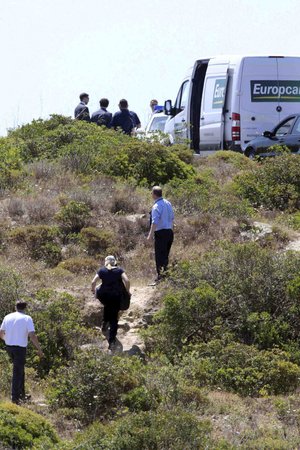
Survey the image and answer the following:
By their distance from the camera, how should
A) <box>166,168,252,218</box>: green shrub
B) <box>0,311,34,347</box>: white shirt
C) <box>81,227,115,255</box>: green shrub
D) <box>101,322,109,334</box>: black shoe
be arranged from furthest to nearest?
<box>166,168,252,218</box>: green shrub < <box>81,227,115,255</box>: green shrub < <box>101,322,109,334</box>: black shoe < <box>0,311,34,347</box>: white shirt

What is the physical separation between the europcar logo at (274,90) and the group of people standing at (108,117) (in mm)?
2860

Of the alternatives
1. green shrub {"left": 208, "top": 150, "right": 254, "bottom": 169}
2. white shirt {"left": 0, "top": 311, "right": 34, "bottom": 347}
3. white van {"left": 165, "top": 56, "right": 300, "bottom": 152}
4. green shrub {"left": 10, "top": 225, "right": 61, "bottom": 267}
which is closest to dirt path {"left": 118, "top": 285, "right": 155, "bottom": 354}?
green shrub {"left": 10, "top": 225, "right": 61, "bottom": 267}

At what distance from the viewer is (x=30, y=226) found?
90.0 ft

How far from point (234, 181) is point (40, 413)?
1154 cm

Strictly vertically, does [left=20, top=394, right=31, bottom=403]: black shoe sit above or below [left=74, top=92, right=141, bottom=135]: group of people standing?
below

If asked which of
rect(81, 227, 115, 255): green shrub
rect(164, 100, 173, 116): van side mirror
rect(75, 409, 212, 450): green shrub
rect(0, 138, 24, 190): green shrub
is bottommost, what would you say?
rect(75, 409, 212, 450): green shrub

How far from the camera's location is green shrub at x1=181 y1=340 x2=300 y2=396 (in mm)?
21281

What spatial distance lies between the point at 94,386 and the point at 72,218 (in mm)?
7747

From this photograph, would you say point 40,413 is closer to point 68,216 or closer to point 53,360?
point 53,360

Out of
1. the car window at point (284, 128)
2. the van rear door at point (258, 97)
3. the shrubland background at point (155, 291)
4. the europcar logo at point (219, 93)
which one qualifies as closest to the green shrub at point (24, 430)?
the shrubland background at point (155, 291)

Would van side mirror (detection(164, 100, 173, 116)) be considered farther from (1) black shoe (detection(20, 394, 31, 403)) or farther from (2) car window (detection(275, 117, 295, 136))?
(1) black shoe (detection(20, 394, 31, 403))

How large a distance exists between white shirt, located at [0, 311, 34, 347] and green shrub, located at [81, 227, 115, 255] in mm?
7155

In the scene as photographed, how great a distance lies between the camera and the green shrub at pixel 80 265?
2580cm

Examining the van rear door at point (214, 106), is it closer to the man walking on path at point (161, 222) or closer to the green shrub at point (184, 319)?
the man walking on path at point (161, 222)
